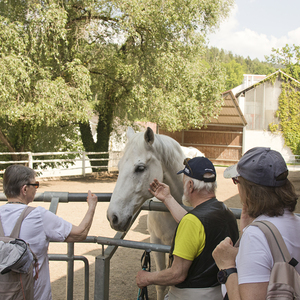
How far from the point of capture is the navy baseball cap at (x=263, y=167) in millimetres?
1169

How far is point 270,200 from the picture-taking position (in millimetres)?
1150

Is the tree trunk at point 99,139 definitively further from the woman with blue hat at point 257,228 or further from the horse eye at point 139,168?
the woman with blue hat at point 257,228

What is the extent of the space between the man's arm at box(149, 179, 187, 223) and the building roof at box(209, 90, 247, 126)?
1861 cm

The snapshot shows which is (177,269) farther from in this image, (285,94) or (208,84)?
(285,94)

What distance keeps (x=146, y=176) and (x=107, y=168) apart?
14.7 m

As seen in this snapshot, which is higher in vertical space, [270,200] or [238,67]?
[238,67]

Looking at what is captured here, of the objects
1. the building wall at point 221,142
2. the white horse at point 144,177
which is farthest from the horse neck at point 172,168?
the building wall at point 221,142

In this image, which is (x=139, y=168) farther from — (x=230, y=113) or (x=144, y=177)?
(x=230, y=113)

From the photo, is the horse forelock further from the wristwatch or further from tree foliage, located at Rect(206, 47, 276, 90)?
tree foliage, located at Rect(206, 47, 276, 90)

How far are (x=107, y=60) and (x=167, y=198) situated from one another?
459 inches

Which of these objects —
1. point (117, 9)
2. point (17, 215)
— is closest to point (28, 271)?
point (17, 215)

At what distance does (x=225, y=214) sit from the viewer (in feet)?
5.31

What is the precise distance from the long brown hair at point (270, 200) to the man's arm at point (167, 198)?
690mm

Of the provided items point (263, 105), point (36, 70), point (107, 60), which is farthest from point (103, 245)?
point (263, 105)
